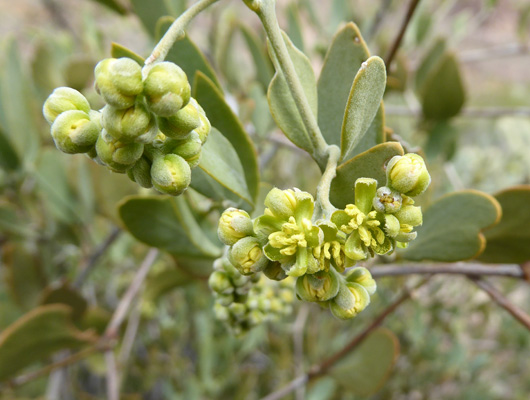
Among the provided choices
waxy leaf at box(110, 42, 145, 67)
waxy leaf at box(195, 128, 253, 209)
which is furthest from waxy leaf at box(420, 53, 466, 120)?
waxy leaf at box(110, 42, 145, 67)

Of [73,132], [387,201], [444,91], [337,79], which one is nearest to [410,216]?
[387,201]

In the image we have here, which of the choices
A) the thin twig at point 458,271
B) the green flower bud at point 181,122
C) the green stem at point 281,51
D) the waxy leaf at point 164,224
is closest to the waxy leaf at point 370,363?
the thin twig at point 458,271

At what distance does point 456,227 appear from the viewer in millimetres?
755

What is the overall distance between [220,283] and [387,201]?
0.31 meters

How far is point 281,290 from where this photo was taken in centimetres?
106

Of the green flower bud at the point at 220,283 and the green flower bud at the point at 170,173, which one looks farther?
the green flower bud at the point at 220,283

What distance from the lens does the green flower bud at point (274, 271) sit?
548mm

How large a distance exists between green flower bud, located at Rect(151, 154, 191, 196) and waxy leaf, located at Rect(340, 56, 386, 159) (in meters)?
0.19

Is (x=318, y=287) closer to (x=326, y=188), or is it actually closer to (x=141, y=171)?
(x=326, y=188)

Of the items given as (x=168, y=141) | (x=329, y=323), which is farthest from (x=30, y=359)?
(x=329, y=323)

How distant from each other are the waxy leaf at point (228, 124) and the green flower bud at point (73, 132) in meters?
0.19

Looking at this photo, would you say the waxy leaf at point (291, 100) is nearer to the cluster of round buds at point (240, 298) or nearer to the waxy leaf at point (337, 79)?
the waxy leaf at point (337, 79)

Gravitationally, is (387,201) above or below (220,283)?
above

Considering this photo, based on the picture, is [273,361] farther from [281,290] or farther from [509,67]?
[509,67]
